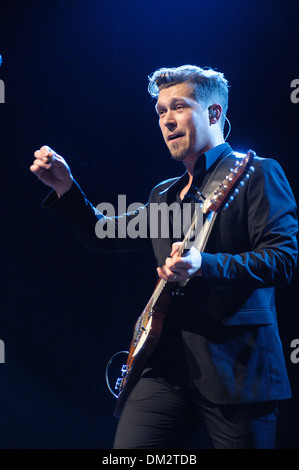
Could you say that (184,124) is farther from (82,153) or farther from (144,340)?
(82,153)

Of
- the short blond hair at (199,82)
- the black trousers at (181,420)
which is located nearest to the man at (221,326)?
the black trousers at (181,420)

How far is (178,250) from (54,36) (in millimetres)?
2244

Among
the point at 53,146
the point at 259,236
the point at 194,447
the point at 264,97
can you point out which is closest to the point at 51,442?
the point at 194,447

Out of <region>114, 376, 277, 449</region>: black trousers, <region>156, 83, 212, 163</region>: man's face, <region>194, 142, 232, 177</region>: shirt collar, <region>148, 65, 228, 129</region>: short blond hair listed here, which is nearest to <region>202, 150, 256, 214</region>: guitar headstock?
<region>194, 142, 232, 177</region>: shirt collar

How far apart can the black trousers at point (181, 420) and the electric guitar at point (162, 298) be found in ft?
0.23

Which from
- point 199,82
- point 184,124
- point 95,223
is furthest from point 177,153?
point 95,223

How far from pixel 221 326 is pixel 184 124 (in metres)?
0.86

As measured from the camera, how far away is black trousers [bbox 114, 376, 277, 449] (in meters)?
1.49

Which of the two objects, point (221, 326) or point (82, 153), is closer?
point (221, 326)

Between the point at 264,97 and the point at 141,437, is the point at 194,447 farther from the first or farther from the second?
the point at 264,97

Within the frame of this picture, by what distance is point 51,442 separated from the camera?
292 centimetres

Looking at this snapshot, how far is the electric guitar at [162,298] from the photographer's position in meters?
1.56

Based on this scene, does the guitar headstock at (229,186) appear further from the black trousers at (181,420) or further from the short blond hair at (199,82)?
the black trousers at (181,420)

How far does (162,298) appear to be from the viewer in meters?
1.65
